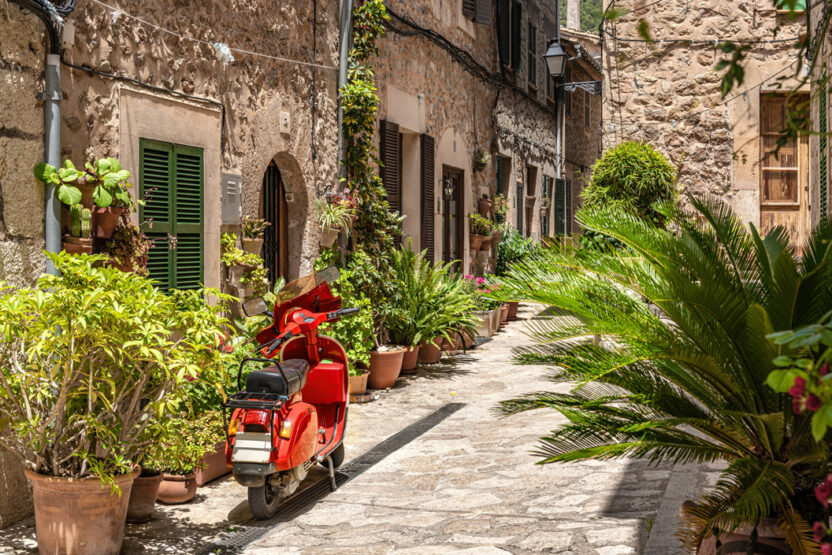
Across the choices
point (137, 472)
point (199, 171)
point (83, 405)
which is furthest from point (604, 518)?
point (199, 171)

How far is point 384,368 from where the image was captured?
916cm

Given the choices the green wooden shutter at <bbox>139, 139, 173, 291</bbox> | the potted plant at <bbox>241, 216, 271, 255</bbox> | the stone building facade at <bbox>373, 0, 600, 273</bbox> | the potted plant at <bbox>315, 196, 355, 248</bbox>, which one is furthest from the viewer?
the stone building facade at <bbox>373, 0, 600, 273</bbox>

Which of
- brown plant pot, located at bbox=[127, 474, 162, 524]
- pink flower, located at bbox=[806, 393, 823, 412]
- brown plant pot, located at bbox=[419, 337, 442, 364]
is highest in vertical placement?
pink flower, located at bbox=[806, 393, 823, 412]

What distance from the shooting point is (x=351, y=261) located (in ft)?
31.4

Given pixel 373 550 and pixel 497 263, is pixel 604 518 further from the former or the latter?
pixel 497 263

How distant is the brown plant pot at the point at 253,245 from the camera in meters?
7.63

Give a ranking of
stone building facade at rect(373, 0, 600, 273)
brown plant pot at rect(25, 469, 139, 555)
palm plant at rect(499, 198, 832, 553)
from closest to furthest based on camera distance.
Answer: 1. palm plant at rect(499, 198, 832, 553)
2. brown plant pot at rect(25, 469, 139, 555)
3. stone building facade at rect(373, 0, 600, 273)

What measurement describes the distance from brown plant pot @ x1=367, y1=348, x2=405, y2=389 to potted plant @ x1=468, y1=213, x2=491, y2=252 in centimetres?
523

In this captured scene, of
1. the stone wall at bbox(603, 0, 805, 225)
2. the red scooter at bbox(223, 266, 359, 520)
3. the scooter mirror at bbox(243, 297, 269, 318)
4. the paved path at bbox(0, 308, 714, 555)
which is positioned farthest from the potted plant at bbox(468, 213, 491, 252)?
the scooter mirror at bbox(243, 297, 269, 318)

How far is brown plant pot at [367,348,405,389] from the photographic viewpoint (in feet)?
29.9

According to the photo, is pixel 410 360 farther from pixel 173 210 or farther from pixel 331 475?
pixel 331 475

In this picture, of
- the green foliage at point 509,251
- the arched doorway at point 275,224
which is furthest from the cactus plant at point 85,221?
the green foliage at point 509,251

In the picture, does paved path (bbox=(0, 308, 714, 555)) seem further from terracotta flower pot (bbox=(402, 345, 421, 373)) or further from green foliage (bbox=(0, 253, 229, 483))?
terracotta flower pot (bbox=(402, 345, 421, 373))

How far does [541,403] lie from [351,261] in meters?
5.84
